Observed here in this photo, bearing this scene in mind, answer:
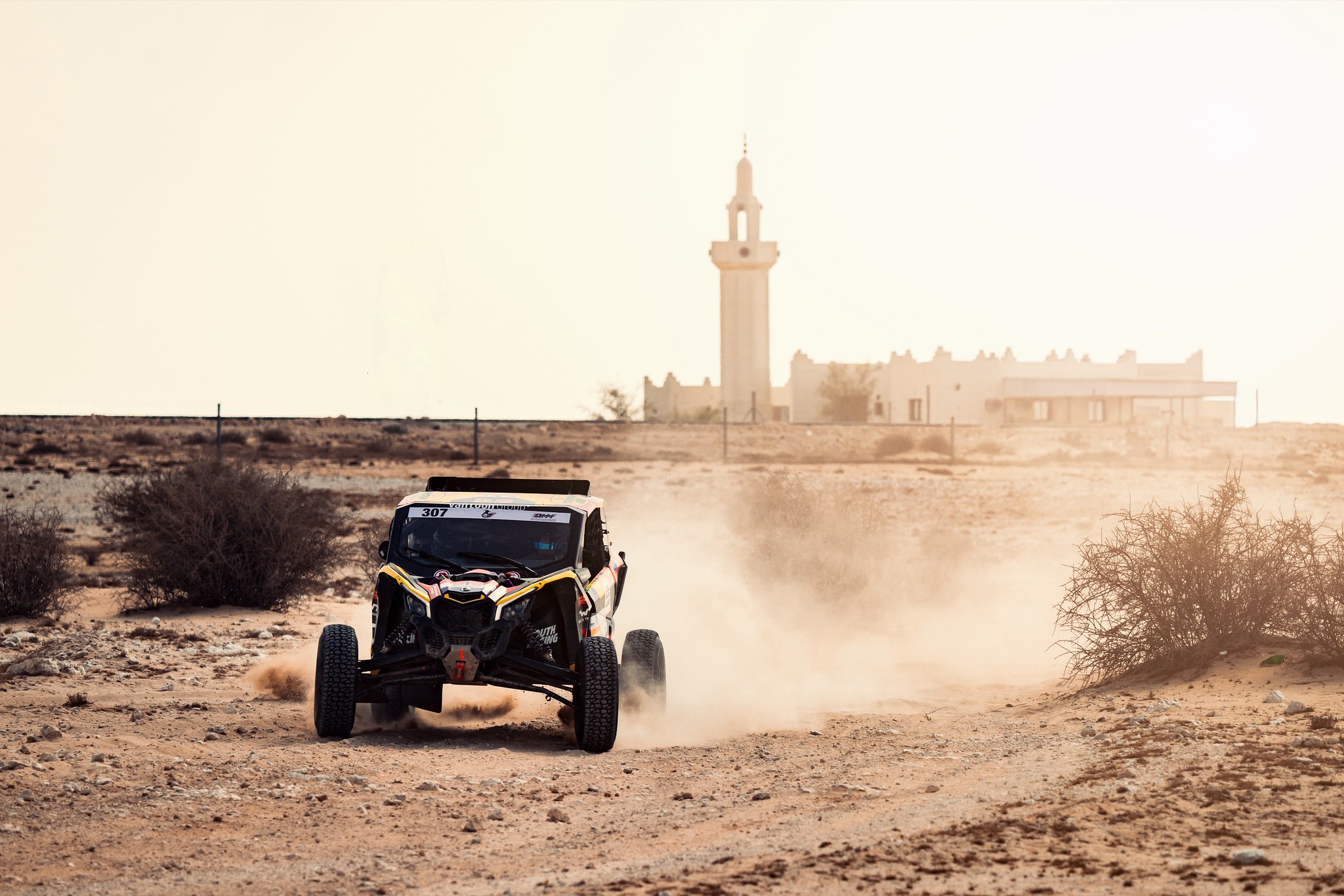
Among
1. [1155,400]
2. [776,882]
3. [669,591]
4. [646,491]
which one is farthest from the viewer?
[1155,400]

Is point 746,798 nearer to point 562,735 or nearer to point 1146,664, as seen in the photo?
point 562,735

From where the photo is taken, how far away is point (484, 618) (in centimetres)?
1138

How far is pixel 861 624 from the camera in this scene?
23.8m

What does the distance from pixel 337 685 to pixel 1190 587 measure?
346 inches

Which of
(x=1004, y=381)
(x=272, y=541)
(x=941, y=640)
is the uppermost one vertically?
(x=1004, y=381)

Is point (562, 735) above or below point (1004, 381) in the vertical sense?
below

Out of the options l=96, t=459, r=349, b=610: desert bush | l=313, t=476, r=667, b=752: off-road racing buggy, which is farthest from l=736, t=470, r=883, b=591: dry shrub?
l=313, t=476, r=667, b=752: off-road racing buggy

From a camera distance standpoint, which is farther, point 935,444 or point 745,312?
point 745,312

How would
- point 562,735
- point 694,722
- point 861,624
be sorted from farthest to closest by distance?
point 861,624, point 694,722, point 562,735

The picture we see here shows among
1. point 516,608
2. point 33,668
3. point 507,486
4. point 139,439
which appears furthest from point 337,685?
point 139,439

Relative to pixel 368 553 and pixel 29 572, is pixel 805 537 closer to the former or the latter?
pixel 368 553

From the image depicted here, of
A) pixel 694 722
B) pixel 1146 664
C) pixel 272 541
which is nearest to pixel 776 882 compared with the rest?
pixel 694 722

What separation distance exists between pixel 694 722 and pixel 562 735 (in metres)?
1.70

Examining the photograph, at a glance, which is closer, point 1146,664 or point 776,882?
point 776,882
